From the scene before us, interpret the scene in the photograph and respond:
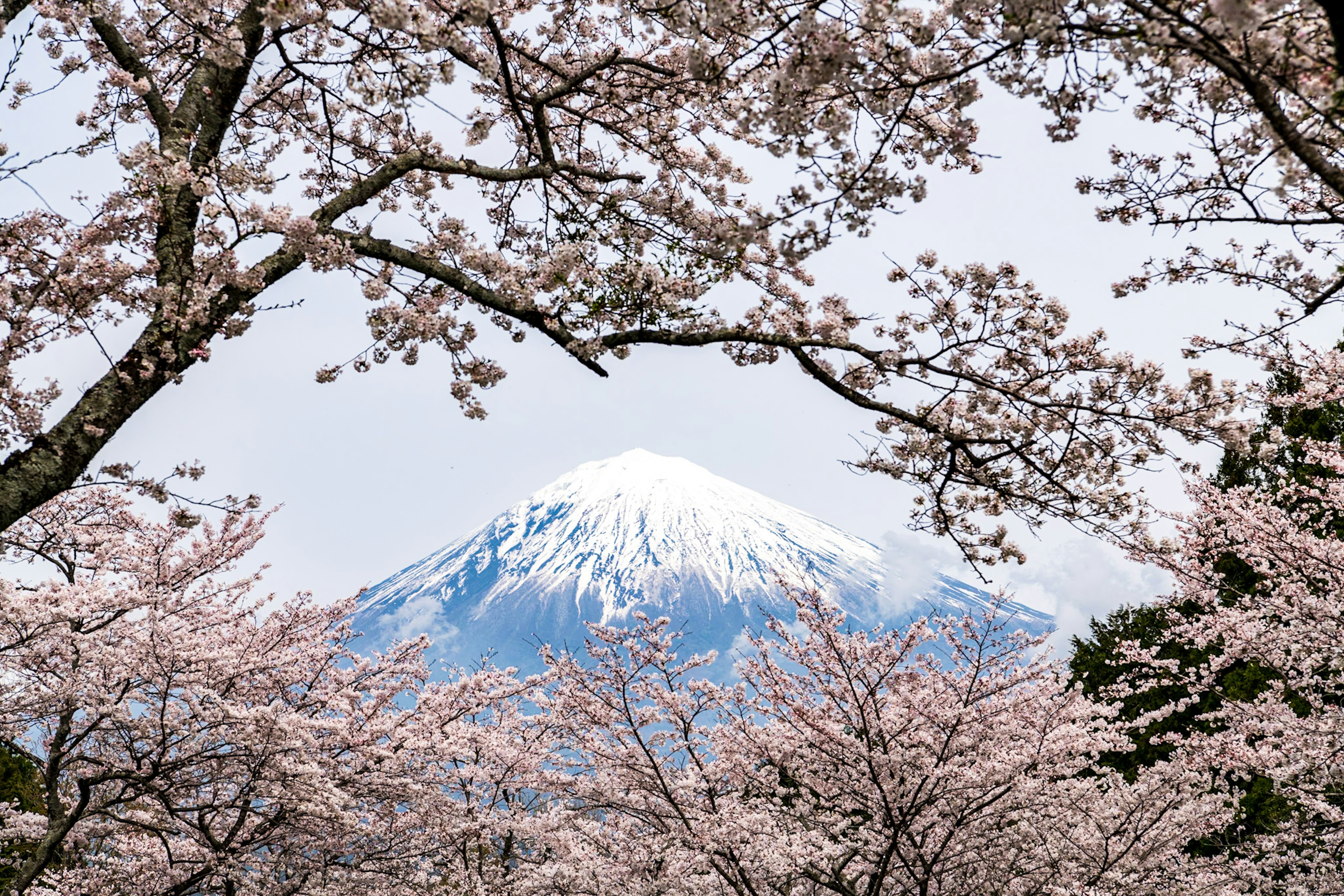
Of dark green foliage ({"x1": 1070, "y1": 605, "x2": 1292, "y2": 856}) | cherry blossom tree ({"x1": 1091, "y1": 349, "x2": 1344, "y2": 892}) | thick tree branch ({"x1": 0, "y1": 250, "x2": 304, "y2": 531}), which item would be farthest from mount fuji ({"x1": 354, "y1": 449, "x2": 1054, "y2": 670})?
thick tree branch ({"x1": 0, "y1": 250, "x2": 304, "y2": 531})

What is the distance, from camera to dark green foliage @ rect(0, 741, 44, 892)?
15.1 metres

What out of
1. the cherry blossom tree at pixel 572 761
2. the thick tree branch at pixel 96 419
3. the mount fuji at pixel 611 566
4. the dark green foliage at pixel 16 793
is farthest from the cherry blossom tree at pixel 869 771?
the mount fuji at pixel 611 566

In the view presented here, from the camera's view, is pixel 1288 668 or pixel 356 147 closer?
pixel 356 147

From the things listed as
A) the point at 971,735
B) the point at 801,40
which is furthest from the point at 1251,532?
the point at 801,40

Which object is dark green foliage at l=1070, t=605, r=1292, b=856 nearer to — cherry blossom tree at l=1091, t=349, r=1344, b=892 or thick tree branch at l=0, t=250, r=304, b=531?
cherry blossom tree at l=1091, t=349, r=1344, b=892

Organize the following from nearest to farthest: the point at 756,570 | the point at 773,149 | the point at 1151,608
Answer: the point at 773,149 → the point at 1151,608 → the point at 756,570

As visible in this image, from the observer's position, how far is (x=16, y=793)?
1836 centimetres

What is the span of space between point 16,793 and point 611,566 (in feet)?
514

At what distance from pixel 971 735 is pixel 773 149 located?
6.14 metres

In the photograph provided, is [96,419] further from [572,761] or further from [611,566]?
[611,566]

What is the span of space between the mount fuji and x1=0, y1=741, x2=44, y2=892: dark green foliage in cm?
10294

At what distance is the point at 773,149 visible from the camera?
117 inches

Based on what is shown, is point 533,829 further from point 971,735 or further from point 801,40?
point 801,40

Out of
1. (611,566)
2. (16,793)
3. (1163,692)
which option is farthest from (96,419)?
(611,566)
